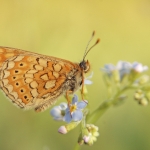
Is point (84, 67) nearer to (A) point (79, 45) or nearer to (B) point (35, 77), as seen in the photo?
(B) point (35, 77)

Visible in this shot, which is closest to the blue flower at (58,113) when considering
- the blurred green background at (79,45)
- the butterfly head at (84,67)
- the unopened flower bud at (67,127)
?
the unopened flower bud at (67,127)

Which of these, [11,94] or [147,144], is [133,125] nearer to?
[147,144]

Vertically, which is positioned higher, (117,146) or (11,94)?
(11,94)

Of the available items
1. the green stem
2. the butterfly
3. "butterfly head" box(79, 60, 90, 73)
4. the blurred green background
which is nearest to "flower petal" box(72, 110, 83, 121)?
the green stem

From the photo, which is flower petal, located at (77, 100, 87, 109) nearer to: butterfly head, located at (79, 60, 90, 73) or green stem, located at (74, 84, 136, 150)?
green stem, located at (74, 84, 136, 150)

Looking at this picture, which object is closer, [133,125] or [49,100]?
[49,100]

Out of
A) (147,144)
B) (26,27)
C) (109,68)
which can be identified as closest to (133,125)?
(147,144)
